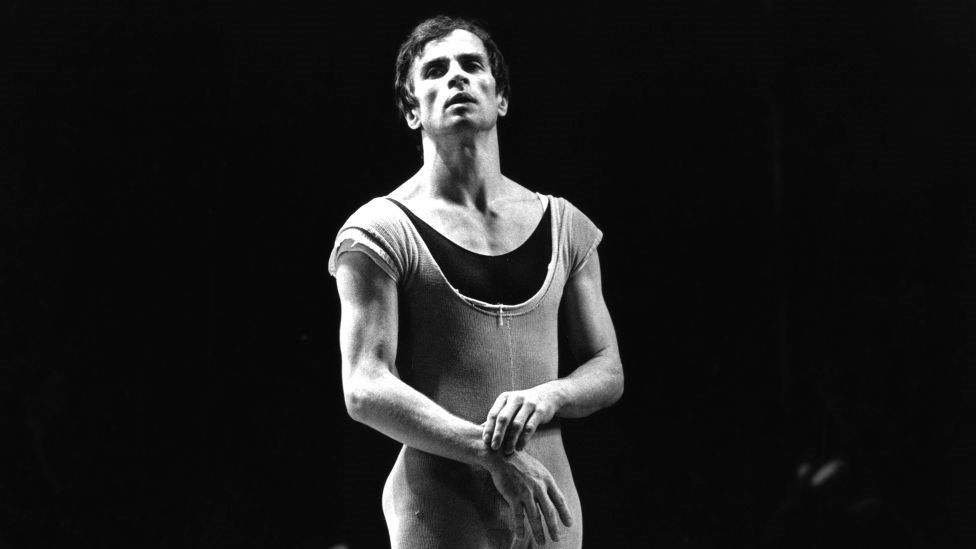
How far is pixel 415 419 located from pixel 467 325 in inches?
9.2

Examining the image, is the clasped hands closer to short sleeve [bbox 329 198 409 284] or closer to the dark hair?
short sleeve [bbox 329 198 409 284]

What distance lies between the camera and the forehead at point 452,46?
106 inches

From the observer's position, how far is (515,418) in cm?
242

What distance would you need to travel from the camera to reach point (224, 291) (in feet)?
9.93

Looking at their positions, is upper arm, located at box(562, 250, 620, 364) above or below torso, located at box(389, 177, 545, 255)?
below

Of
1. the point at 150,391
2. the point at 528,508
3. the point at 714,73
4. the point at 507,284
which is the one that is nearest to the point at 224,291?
the point at 150,391

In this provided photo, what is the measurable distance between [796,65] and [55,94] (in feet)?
5.93

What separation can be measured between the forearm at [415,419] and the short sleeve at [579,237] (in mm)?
470

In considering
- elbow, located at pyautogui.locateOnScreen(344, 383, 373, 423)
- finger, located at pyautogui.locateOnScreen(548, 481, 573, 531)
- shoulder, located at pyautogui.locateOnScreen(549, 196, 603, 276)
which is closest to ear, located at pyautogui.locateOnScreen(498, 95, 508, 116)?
shoulder, located at pyautogui.locateOnScreen(549, 196, 603, 276)

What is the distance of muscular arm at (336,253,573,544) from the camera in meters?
2.43

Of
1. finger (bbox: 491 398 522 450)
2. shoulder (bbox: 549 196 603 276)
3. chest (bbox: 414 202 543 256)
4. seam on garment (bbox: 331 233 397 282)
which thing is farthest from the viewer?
shoulder (bbox: 549 196 603 276)

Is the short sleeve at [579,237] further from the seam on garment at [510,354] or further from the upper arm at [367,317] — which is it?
the upper arm at [367,317]

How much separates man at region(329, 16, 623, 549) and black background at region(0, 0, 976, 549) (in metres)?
0.40

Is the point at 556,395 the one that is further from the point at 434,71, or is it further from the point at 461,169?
the point at 434,71
